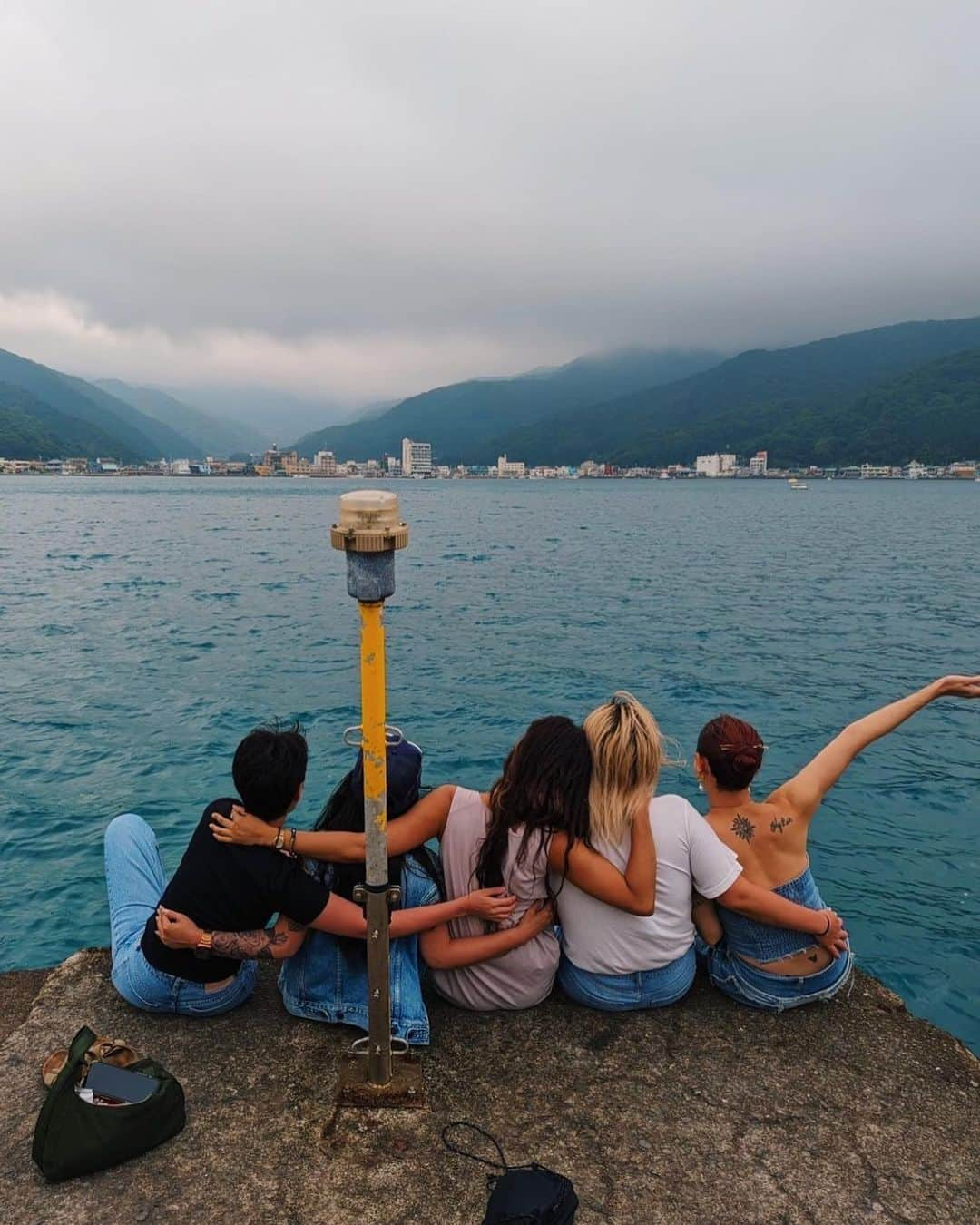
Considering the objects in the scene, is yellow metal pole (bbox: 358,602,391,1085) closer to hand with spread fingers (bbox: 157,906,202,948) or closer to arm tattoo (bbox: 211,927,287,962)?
arm tattoo (bbox: 211,927,287,962)

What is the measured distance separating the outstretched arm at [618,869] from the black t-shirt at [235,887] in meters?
1.02

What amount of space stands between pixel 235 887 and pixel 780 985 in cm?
264

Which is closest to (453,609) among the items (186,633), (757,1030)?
(186,633)

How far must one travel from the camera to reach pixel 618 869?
368 centimetres

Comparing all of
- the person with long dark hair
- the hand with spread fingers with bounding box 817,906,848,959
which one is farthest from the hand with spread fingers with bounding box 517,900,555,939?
the hand with spread fingers with bounding box 817,906,848,959

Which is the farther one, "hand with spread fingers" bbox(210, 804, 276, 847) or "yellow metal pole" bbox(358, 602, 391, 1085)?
"hand with spread fingers" bbox(210, 804, 276, 847)

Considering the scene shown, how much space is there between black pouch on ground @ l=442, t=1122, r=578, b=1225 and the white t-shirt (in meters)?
1.19

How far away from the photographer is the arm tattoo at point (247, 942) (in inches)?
142

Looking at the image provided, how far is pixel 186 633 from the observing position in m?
20.6

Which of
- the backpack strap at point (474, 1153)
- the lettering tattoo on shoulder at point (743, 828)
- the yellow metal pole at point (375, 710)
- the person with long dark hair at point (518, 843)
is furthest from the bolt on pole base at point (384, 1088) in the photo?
the lettering tattoo on shoulder at point (743, 828)

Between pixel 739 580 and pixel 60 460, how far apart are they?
7837 inches

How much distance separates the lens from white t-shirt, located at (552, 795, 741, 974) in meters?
3.82

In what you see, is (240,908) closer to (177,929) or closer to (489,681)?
(177,929)

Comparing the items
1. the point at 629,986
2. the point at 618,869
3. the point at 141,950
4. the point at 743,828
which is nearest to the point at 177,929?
the point at 141,950
